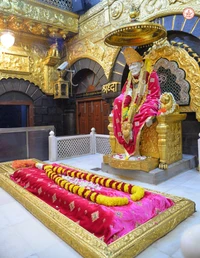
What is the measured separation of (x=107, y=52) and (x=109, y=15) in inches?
36.2

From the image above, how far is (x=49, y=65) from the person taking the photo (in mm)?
7176

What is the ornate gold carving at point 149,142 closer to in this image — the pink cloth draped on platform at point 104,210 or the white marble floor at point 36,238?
the white marble floor at point 36,238

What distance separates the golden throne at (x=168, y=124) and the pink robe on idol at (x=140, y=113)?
0.14 metres

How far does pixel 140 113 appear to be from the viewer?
11.4 feet

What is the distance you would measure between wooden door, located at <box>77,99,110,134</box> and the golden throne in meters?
2.27

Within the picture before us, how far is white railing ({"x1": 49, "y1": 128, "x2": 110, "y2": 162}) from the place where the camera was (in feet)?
16.4

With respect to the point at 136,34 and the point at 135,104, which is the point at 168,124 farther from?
the point at 136,34

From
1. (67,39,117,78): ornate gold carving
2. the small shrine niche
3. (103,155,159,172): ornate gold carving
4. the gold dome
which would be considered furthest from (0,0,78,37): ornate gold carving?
(103,155,159,172): ornate gold carving

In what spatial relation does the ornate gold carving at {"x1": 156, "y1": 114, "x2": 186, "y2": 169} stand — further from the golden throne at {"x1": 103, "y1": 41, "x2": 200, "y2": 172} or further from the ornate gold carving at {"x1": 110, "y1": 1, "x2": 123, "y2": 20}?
the ornate gold carving at {"x1": 110, "y1": 1, "x2": 123, "y2": 20}

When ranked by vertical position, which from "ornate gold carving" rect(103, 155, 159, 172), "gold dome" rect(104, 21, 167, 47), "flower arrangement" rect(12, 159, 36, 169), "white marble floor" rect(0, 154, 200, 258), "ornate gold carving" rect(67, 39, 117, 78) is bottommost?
"white marble floor" rect(0, 154, 200, 258)

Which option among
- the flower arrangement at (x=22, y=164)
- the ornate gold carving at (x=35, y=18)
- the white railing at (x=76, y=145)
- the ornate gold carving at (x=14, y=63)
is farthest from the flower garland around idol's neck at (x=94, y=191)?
the ornate gold carving at (x=35, y=18)

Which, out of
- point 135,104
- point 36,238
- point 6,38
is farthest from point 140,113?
point 6,38

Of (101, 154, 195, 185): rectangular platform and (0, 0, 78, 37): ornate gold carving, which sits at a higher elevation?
(0, 0, 78, 37): ornate gold carving

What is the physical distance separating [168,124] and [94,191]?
182 centimetres
